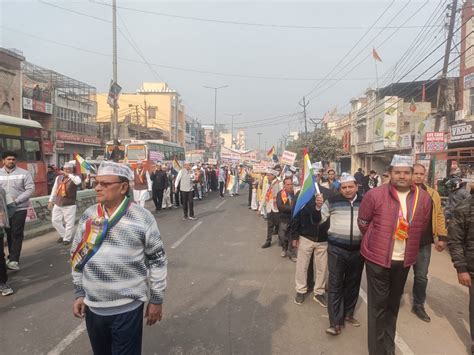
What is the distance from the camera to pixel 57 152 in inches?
1364

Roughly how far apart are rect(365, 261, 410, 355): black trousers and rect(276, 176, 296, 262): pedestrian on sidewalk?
12.0 feet

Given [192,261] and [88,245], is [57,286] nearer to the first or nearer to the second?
[192,261]

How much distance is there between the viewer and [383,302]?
11.8 ft

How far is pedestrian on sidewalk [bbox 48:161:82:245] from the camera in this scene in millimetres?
8312

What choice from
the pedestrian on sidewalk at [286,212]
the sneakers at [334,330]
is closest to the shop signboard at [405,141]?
the pedestrian on sidewalk at [286,212]

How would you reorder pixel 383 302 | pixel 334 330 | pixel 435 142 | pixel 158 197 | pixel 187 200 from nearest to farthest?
pixel 383 302 → pixel 334 330 → pixel 187 200 → pixel 158 197 → pixel 435 142

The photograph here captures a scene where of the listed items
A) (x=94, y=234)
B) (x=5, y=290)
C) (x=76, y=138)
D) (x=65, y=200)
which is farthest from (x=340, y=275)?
(x=76, y=138)

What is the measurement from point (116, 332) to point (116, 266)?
0.44 m

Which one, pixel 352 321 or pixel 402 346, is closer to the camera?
pixel 402 346

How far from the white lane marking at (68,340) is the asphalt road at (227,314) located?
0.03 ft

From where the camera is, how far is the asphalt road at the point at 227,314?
154 inches

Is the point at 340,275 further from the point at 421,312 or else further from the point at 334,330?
the point at 421,312

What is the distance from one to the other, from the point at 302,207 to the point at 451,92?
24.2 meters

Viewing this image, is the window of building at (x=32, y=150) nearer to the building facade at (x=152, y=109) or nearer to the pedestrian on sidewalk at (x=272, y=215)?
A: the pedestrian on sidewalk at (x=272, y=215)
